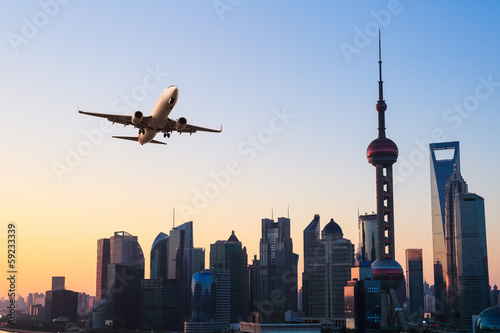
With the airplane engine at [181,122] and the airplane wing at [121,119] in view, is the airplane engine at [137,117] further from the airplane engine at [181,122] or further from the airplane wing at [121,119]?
the airplane engine at [181,122]

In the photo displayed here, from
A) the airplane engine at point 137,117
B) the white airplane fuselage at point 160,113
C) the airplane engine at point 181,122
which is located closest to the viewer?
the white airplane fuselage at point 160,113

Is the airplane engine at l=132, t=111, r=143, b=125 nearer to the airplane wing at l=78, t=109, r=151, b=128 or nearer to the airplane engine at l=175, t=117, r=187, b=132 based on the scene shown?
the airplane wing at l=78, t=109, r=151, b=128

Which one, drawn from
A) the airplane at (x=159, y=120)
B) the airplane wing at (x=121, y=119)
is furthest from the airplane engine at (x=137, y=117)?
the airplane wing at (x=121, y=119)

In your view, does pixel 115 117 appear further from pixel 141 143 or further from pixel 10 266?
pixel 10 266

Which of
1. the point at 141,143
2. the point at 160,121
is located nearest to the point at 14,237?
the point at 141,143

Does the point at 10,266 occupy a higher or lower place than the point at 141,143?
lower

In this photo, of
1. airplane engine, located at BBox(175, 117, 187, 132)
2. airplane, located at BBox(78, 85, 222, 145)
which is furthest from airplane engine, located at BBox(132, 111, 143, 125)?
airplane engine, located at BBox(175, 117, 187, 132)

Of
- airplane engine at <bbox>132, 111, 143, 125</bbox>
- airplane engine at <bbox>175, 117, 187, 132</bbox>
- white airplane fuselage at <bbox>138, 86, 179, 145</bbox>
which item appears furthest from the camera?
airplane engine at <bbox>175, 117, 187, 132</bbox>
